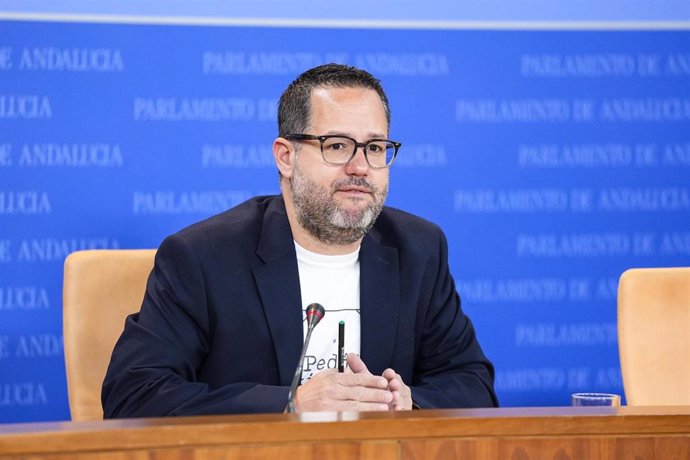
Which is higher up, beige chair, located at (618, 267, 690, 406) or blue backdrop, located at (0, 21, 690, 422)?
blue backdrop, located at (0, 21, 690, 422)

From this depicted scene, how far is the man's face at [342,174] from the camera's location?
7.86ft

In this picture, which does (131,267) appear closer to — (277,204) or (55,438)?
(277,204)

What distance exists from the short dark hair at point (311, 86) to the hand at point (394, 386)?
A: 24.6 inches

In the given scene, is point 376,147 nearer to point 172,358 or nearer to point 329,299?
point 329,299

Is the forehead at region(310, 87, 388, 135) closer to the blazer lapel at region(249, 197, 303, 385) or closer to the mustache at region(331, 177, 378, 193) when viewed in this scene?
the mustache at region(331, 177, 378, 193)

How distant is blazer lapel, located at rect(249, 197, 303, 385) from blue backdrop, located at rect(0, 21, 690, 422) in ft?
4.09

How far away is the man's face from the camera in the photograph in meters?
2.40

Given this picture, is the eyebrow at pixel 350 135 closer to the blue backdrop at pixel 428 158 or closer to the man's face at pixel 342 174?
the man's face at pixel 342 174

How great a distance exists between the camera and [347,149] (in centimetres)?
240

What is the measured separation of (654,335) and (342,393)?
1086 millimetres

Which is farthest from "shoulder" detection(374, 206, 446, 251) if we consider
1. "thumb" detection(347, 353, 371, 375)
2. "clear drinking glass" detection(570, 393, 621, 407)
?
"clear drinking glass" detection(570, 393, 621, 407)

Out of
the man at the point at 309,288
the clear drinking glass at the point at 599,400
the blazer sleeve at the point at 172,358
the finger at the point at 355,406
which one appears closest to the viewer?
the clear drinking glass at the point at 599,400

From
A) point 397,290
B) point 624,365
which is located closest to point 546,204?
point 624,365

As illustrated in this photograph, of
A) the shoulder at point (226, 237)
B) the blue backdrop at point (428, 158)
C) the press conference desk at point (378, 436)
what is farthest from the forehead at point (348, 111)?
the blue backdrop at point (428, 158)
